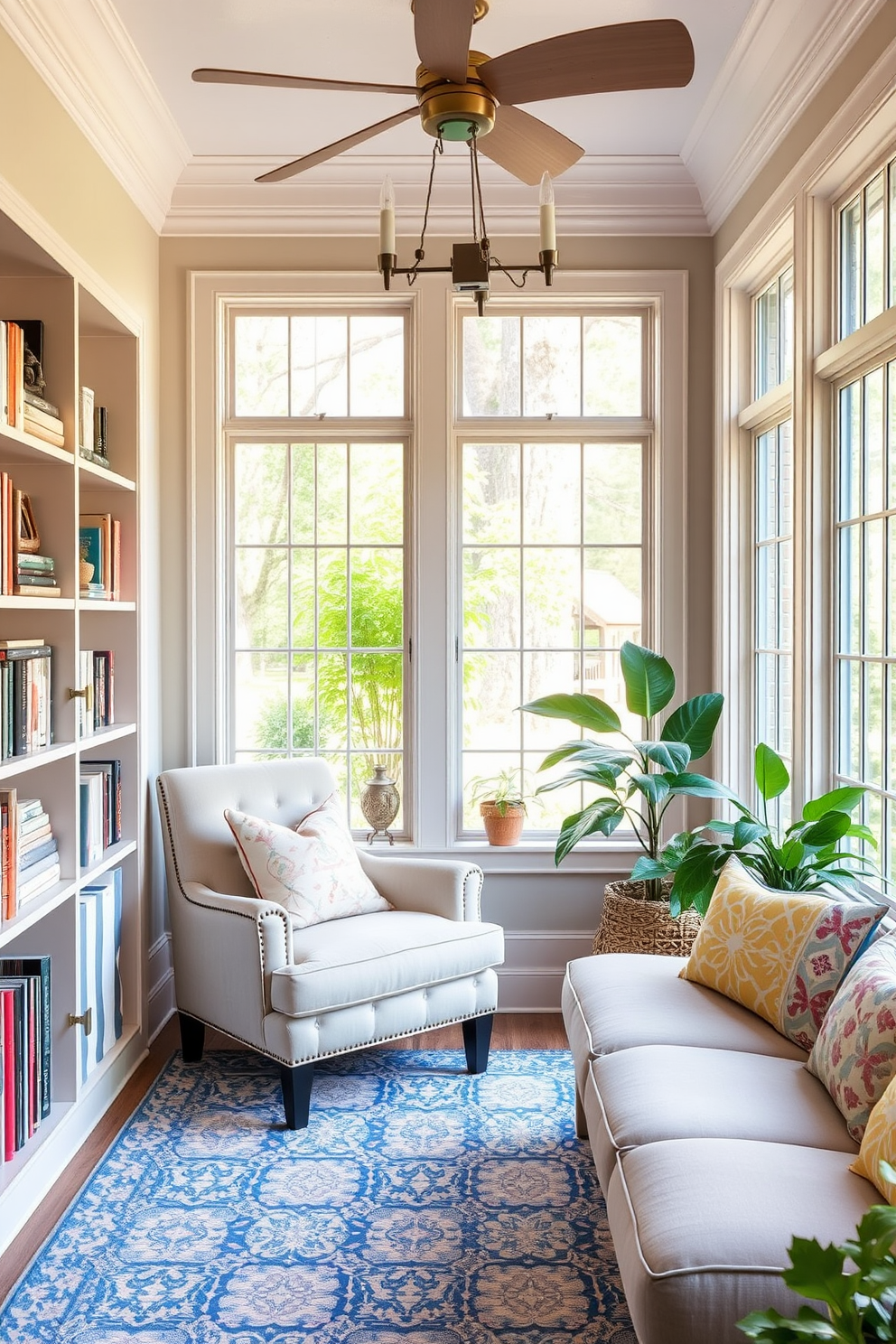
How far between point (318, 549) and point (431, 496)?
50cm

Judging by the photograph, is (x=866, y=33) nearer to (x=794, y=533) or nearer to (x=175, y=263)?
(x=794, y=533)

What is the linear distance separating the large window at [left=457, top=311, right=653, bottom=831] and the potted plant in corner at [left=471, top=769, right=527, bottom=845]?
36mm

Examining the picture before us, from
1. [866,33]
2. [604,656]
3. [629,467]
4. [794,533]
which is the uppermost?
[866,33]

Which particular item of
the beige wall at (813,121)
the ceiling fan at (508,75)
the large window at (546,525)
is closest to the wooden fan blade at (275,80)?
the ceiling fan at (508,75)

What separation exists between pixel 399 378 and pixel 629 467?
0.96 metres

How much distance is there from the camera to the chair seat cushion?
2.79 meters

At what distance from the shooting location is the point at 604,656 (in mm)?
3967

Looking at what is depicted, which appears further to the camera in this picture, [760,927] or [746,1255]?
[760,927]

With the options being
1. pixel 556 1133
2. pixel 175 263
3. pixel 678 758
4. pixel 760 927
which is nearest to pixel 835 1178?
pixel 760 927

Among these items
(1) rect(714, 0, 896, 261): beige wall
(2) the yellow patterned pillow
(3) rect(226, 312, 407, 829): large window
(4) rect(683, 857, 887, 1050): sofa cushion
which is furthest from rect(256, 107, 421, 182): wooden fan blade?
(2) the yellow patterned pillow

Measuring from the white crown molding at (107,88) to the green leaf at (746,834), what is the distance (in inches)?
108

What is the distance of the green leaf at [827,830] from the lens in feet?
8.41

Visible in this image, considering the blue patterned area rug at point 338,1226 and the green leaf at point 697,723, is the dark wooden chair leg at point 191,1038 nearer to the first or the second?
the blue patterned area rug at point 338,1226

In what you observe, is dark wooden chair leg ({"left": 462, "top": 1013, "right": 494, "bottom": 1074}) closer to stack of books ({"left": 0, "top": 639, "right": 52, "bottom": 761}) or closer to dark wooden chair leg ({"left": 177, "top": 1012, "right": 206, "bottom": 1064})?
dark wooden chair leg ({"left": 177, "top": 1012, "right": 206, "bottom": 1064})
